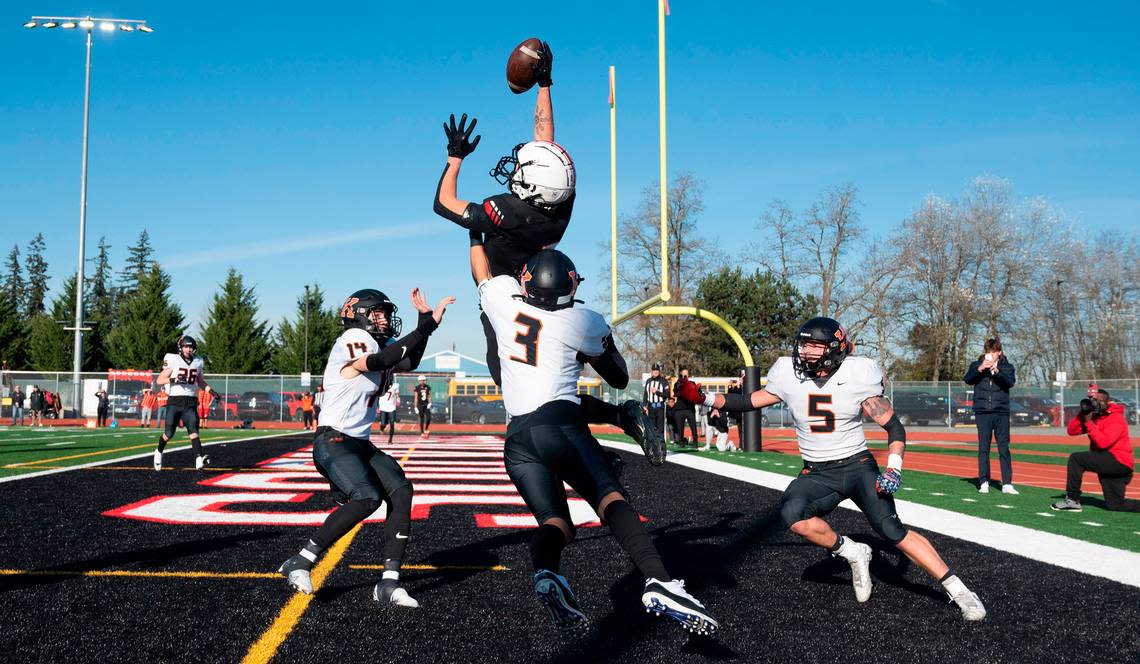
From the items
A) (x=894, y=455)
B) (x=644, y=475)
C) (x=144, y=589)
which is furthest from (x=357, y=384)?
(x=644, y=475)

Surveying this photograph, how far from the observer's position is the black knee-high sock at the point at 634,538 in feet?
11.3

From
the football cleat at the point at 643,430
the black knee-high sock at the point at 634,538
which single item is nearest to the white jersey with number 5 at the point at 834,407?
the football cleat at the point at 643,430

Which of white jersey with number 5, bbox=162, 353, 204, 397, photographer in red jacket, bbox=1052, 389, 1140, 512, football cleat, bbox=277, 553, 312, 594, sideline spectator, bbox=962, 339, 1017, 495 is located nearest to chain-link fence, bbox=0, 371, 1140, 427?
white jersey with number 5, bbox=162, 353, 204, 397

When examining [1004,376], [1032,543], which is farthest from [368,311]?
[1004,376]

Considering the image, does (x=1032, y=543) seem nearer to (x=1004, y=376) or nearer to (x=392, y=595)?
(x=1004, y=376)

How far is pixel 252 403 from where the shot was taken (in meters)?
35.7

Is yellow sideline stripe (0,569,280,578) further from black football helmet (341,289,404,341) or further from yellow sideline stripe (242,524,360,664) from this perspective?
black football helmet (341,289,404,341)

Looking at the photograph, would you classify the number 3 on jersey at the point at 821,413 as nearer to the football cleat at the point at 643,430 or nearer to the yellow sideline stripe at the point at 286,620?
the football cleat at the point at 643,430

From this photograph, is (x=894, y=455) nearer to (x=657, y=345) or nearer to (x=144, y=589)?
(x=144, y=589)

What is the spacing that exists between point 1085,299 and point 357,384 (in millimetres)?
48807

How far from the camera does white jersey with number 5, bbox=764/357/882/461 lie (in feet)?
16.6

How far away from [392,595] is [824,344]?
9.24 ft

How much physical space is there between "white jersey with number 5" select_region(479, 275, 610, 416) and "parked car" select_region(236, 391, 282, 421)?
1340 inches

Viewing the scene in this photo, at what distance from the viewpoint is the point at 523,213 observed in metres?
4.09
